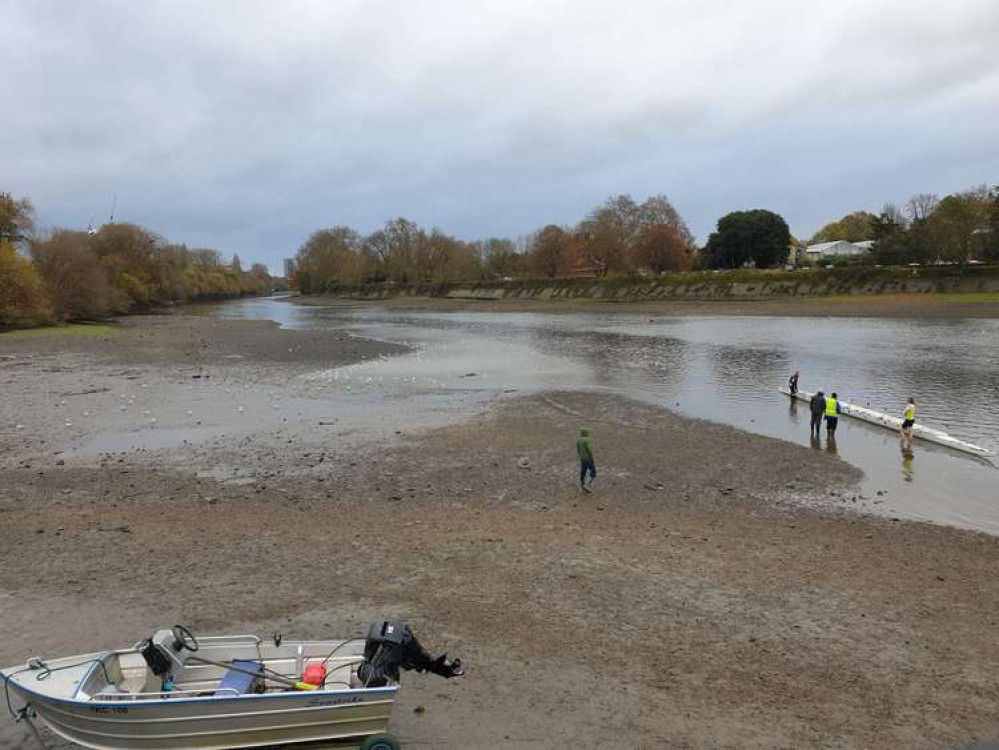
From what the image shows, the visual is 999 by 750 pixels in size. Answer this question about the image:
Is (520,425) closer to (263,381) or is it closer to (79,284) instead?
(263,381)

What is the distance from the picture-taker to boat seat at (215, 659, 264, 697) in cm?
653

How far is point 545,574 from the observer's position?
1102 centimetres

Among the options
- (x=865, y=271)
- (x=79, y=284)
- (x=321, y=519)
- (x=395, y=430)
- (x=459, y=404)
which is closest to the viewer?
(x=321, y=519)

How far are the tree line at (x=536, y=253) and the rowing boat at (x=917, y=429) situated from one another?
391ft

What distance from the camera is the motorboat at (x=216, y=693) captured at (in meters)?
6.08

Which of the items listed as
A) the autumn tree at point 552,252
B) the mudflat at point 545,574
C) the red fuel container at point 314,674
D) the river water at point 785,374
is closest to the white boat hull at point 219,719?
the red fuel container at point 314,674

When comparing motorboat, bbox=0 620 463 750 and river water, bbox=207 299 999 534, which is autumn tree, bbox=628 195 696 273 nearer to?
river water, bbox=207 299 999 534

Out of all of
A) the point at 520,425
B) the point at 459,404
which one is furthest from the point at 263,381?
the point at 520,425

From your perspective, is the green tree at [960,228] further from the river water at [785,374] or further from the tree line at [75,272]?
the tree line at [75,272]

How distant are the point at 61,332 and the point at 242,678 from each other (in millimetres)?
66266

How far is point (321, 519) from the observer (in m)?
14.0

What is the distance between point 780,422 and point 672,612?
1713cm

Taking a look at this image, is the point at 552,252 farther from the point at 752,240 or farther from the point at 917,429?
the point at 917,429

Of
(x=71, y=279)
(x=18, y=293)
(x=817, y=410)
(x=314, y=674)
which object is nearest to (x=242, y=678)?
(x=314, y=674)
